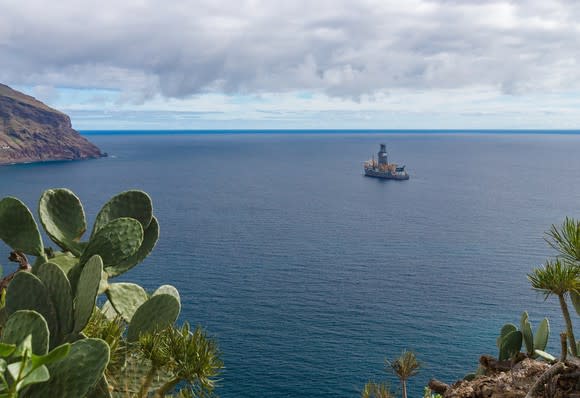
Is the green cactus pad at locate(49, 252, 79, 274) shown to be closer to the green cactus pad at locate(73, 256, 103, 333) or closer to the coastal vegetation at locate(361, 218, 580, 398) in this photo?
the green cactus pad at locate(73, 256, 103, 333)

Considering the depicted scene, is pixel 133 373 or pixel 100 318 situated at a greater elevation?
pixel 100 318

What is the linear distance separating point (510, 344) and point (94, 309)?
434 inches

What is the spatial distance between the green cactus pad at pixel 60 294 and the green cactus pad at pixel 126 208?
177cm

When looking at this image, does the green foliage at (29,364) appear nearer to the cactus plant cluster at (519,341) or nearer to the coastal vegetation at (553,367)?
the coastal vegetation at (553,367)

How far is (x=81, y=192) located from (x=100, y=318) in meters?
141

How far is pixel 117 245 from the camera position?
804cm

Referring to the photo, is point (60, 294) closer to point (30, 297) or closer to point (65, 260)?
point (30, 297)

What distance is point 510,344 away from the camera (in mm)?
14188

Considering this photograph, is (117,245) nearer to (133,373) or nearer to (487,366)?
(133,373)

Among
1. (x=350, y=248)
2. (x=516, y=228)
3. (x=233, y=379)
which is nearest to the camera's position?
(x=233, y=379)

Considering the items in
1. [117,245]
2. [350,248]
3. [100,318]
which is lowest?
[350,248]

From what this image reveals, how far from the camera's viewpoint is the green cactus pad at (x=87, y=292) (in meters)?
6.79

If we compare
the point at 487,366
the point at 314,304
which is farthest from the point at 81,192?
the point at 487,366

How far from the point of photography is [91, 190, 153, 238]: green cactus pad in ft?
29.5
